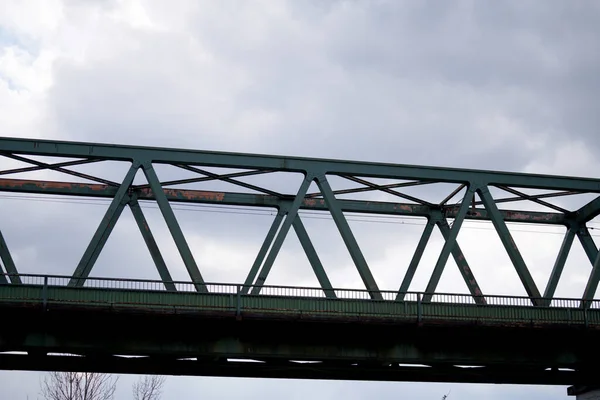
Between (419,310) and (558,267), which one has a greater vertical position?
(558,267)

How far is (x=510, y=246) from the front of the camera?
44312 millimetres

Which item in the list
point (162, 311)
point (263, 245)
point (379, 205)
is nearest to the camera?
point (162, 311)

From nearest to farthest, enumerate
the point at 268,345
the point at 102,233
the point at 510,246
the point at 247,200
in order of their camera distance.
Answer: the point at 268,345 → the point at 102,233 → the point at 510,246 → the point at 247,200

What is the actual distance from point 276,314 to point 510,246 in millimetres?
11508

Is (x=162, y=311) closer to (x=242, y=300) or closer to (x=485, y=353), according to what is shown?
(x=242, y=300)

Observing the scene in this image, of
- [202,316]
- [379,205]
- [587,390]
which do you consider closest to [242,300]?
[202,316]

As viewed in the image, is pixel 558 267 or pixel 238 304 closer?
pixel 238 304

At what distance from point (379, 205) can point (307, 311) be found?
11523 mm

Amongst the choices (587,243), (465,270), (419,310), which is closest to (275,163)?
(419,310)

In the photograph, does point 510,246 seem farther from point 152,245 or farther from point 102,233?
point 102,233

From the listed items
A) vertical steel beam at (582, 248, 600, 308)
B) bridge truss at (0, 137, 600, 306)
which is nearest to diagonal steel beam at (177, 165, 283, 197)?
bridge truss at (0, 137, 600, 306)

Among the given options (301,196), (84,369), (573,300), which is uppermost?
(301,196)

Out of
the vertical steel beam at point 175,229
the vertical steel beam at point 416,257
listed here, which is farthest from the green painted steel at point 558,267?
the vertical steel beam at point 175,229

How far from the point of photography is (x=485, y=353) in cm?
4094
